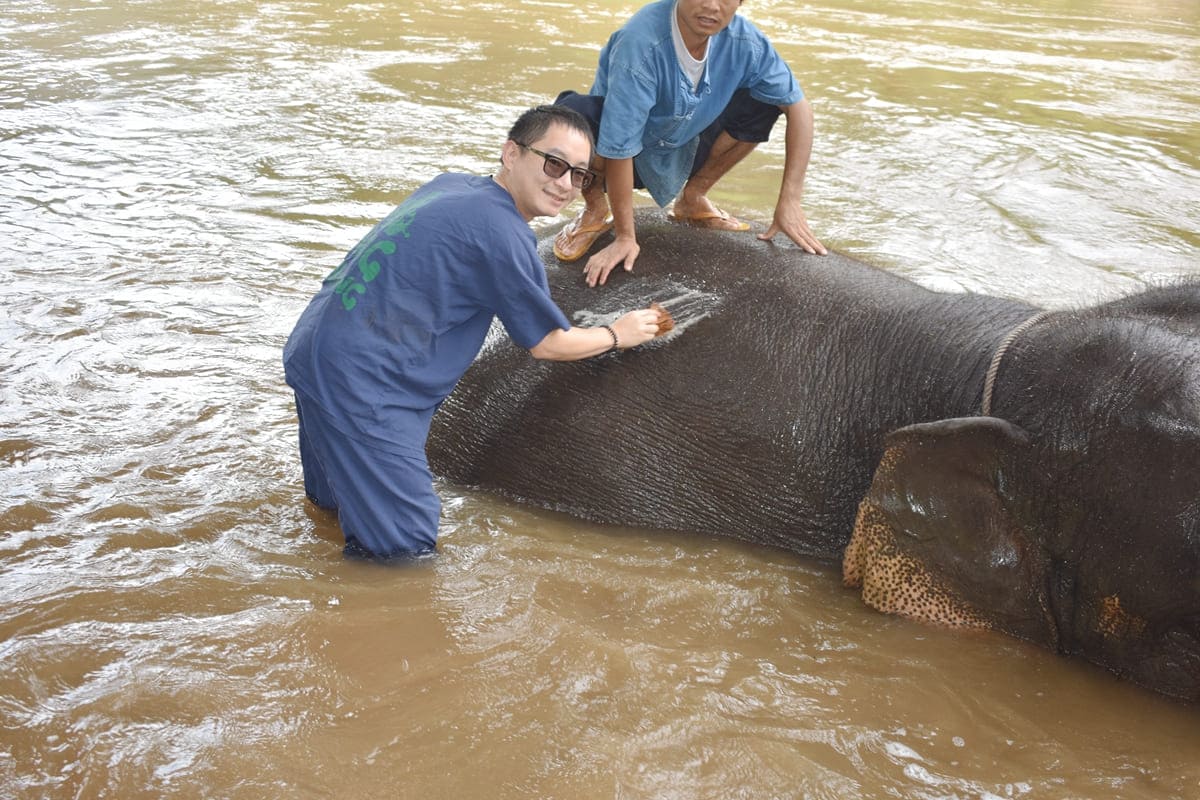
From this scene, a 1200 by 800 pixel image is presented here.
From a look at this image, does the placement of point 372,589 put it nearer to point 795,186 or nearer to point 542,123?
point 542,123

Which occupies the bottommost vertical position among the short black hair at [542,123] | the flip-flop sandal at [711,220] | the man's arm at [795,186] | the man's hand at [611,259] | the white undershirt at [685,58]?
the man's hand at [611,259]

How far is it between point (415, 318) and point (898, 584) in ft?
4.86

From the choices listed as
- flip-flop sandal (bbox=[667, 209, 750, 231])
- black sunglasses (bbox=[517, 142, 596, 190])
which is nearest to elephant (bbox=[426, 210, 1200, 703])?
flip-flop sandal (bbox=[667, 209, 750, 231])

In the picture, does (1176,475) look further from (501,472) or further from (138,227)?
(138,227)

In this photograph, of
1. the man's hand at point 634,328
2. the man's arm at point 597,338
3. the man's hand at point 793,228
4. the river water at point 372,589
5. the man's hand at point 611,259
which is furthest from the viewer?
the man's hand at point 793,228

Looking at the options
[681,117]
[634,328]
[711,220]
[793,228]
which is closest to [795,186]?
[793,228]

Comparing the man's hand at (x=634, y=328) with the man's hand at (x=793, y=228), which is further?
the man's hand at (x=793, y=228)

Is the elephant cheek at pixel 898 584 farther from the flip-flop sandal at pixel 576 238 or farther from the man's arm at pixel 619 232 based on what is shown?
the flip-flop sandal at pixel 576 238

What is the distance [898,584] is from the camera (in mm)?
3027

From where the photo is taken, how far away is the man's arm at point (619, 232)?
3730 millimetres

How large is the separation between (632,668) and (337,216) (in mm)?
4216

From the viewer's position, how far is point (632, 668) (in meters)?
2.77

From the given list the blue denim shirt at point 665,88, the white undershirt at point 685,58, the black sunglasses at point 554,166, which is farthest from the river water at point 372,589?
the white undershirt at point 685,58

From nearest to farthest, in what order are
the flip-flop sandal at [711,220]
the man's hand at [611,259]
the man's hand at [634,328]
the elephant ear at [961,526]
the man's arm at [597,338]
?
the elephant ear at [961,526], the man's arm at [597,338], the man's hand at [634,328], the man's hand at [611,259], the flip-flop sandal at [711,220]
